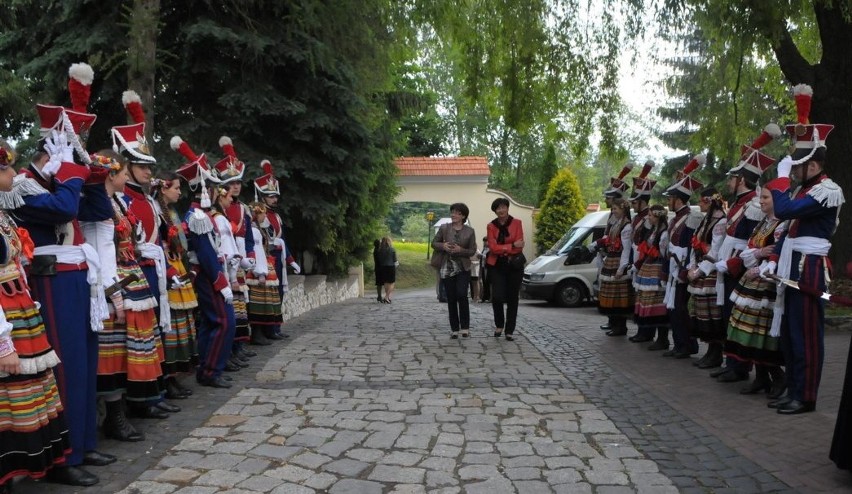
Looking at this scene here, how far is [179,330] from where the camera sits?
21.2 feet

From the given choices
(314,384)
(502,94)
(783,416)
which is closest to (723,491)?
(783,416)

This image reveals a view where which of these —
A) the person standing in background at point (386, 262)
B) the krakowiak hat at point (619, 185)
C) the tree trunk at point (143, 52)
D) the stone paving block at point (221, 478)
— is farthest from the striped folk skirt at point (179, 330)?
the person standing in background at point (386, 262)

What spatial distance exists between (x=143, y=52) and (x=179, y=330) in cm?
387

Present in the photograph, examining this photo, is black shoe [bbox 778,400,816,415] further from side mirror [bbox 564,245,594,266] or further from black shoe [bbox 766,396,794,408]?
side mirror [bbox 564,245,594,266]

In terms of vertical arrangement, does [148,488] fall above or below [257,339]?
below

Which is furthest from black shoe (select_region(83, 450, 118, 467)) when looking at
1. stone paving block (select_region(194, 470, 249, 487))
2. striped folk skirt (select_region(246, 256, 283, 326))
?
striped folk skirt (select_region(246, 256, 283, 326))

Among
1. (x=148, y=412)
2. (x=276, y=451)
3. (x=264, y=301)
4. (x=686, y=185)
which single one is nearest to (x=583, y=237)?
(x=686, y=185)

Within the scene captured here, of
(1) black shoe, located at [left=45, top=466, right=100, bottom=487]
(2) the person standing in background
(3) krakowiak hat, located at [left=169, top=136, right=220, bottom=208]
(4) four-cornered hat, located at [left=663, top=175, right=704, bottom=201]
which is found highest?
(3) krakowiak hat, located at [left=169, top=136, right=220, bottom=208]

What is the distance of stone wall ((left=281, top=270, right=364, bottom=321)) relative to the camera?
1362cm

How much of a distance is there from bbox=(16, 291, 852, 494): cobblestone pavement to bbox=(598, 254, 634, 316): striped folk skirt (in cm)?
165

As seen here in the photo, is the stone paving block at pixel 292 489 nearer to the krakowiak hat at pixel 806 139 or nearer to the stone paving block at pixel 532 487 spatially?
the stone paving block at pixel 532 487

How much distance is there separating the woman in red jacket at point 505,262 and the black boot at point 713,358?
9.25 ft

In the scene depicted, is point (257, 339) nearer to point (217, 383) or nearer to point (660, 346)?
point (217, 383)

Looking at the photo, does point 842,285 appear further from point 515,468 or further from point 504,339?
point 515,468
